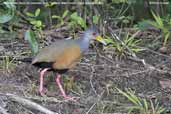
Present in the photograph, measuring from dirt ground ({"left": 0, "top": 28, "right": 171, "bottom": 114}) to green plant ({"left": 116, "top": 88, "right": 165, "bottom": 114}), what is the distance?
0.24 feet

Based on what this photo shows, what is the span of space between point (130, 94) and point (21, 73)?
1.24 metres

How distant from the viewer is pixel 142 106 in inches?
208

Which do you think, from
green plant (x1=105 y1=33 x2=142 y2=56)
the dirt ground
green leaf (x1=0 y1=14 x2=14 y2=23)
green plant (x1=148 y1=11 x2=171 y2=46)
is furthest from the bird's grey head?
green plant (x1=148 y1=11 x2=171 y2=46)

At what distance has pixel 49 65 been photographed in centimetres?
534

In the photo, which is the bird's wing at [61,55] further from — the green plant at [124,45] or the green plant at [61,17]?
the green plant at [61,17]

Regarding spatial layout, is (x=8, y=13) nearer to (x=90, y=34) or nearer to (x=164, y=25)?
(x=90, y=34)

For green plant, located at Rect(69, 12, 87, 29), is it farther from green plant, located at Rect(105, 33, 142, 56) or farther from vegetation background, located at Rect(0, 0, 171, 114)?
green plant, located at Rect(105, 33, 142, 56)

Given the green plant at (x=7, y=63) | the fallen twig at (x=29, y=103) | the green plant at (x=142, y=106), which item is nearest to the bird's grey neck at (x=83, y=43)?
the green plant at (x=142, y=106)

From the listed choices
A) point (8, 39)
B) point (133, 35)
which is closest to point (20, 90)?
point (8, 39)

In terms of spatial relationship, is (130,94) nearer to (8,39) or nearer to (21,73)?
(21,73)

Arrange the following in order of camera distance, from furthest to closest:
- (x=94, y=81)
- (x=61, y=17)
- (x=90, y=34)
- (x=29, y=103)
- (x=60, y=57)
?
(x=61, y=17), (x=94, y=81), (x=90, y=34), (x=60, y=57), (x=29, y=103)

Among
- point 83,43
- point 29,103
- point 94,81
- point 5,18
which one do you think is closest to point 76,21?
point 5,18

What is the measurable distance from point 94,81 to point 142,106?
2.58ft

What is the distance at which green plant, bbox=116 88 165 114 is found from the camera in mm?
5203
